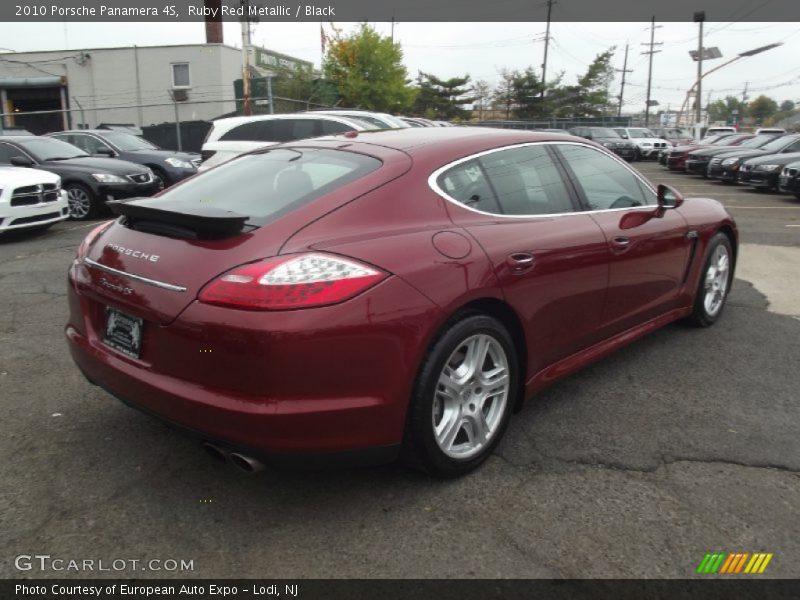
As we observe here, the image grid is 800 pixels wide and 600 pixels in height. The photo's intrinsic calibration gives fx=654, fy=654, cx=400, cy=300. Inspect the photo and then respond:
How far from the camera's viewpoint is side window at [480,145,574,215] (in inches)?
130

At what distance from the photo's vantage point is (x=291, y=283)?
2385mm

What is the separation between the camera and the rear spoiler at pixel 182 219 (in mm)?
2547

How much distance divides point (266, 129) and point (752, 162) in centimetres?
1198

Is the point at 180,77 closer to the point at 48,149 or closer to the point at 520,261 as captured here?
the point at 48,149

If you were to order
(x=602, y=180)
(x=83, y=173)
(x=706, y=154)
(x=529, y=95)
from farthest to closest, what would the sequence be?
(x=529, y=95) → (x=706, y=154) → (x=83, y=173) → (x=602, y=180)

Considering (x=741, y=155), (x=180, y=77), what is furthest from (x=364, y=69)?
(x=741, y=155)

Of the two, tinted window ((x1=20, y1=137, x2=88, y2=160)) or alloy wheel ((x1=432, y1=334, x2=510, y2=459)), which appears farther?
tinted window ((x1=20, y1=137, x2=88, y2=160))

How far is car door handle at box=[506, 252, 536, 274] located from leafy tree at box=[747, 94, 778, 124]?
442 ft

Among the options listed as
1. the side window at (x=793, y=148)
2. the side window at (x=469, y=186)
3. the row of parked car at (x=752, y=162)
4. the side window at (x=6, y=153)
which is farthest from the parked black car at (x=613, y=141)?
the side window at (x=469, y=186)

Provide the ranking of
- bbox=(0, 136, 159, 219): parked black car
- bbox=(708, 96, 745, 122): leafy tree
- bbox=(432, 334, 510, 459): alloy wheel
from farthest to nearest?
bbox=(708, 96, 745, 122): leafy tree < bbox=(0, 136, 159, 219): parked black car < bbox=(432, 334, 510, 459): alloy wheel

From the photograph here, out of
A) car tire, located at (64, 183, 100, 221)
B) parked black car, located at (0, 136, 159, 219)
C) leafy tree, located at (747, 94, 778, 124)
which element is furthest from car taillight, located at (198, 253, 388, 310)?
leafy tree, located at (747, 94, 778, 124)

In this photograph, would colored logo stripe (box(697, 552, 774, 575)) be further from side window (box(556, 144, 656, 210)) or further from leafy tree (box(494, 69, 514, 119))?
leafy tree (box(494, 69, 514, 119))

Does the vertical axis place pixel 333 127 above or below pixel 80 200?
above

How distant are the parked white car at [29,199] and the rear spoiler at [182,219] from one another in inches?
272
